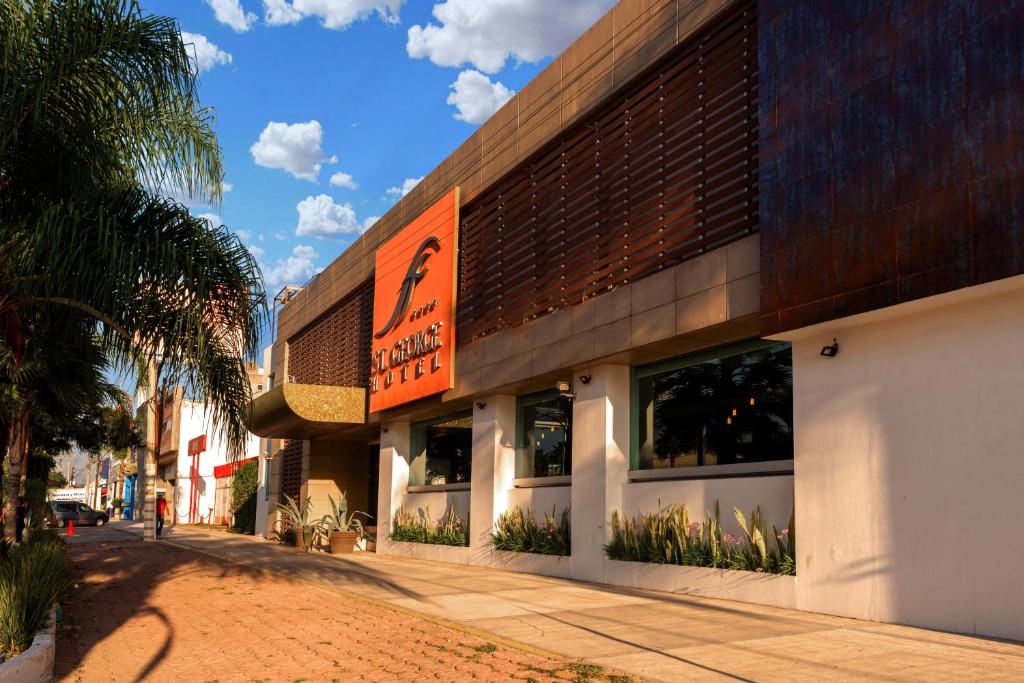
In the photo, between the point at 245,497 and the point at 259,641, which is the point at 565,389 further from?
the point at 245,497

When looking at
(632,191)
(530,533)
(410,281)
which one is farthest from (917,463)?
(410,281)

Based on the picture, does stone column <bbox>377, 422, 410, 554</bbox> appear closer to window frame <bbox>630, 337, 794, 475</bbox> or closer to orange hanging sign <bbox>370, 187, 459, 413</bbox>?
orange hanging sign <bbox>370, 187, 459, 413</bbox>

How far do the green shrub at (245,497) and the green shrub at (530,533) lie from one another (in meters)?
25.0

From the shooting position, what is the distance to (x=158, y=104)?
11.8 m

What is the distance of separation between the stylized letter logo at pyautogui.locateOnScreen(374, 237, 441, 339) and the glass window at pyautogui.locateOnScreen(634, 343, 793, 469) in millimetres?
8473

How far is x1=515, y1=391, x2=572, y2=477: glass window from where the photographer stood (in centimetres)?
1848

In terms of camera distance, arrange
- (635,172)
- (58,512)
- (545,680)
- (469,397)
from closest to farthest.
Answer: (545,680) < (635,172) < (469,397) < (58,512)

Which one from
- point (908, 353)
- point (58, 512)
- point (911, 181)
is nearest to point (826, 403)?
point (908, 353)

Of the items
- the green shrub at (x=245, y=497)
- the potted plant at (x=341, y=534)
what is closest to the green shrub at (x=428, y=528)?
the potted plant at (x=341, y=534)

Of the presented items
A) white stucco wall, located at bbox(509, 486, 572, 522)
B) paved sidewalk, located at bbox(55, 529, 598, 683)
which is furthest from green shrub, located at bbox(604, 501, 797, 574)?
paved sidewalk, located at bbox(55, 529, 598, 683)

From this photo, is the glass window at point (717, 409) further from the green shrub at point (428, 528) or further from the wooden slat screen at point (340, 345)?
the wooden slat screen at point (340, 345)

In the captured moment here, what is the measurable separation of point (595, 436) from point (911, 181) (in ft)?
24.9

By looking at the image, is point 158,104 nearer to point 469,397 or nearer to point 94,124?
point 94,124

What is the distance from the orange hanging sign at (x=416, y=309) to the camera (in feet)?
72.8
